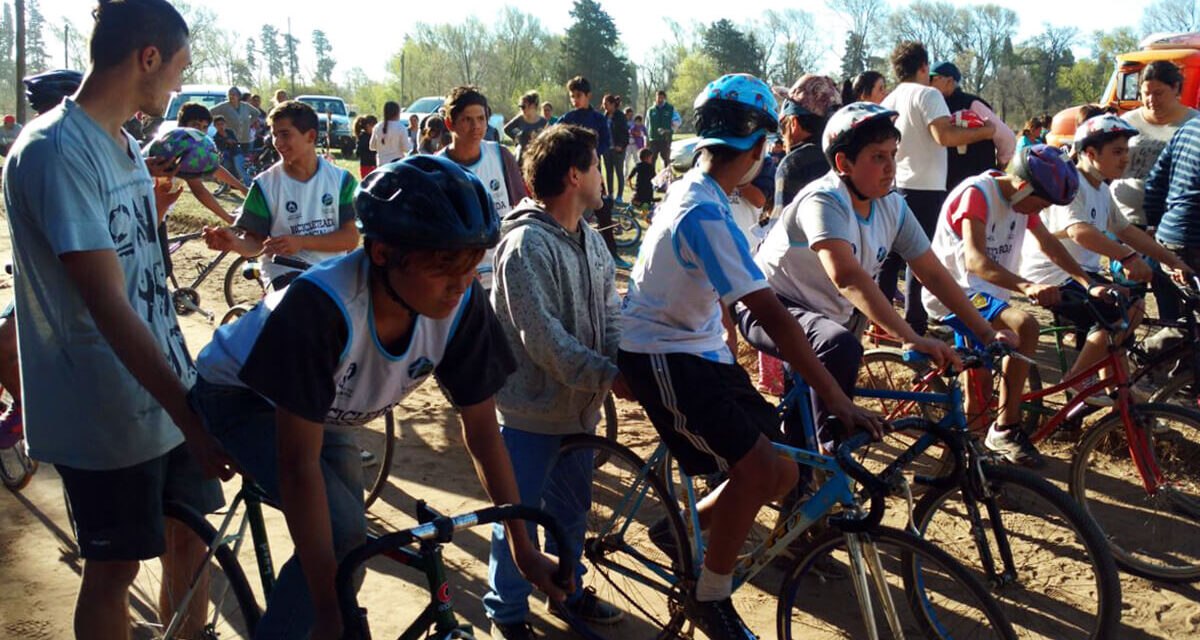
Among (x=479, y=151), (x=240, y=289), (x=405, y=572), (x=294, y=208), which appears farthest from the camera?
(x=240, y=289)

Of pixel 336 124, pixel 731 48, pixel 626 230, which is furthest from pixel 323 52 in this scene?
pixel 626 230

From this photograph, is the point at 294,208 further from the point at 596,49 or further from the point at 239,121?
the point at 596,49

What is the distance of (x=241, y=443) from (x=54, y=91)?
249 centimetres

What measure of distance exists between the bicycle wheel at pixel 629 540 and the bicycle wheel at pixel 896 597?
1.38ft

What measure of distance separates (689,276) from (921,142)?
4.58m

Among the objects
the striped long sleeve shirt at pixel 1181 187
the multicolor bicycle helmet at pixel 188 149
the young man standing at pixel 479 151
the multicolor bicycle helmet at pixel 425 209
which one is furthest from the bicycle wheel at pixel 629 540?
the striped long sleeve shirt at pixel 1181 187

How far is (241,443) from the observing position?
2436 millimetres

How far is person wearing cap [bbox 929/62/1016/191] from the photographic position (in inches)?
302

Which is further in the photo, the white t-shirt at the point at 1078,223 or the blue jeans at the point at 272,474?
the white t-shirt at the point at 1078,223

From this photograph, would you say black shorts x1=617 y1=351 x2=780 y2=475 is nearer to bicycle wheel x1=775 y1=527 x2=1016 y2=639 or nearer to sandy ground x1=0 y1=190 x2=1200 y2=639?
bicycle wheel x1=775 y1=527 x2=1016 y2=639

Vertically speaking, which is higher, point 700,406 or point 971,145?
point 971,145

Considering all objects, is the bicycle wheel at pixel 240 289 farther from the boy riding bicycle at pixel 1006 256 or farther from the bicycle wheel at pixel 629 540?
the boy riding bicycle at pixel 1006 256

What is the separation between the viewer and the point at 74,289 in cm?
255

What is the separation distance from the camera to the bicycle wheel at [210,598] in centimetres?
286
